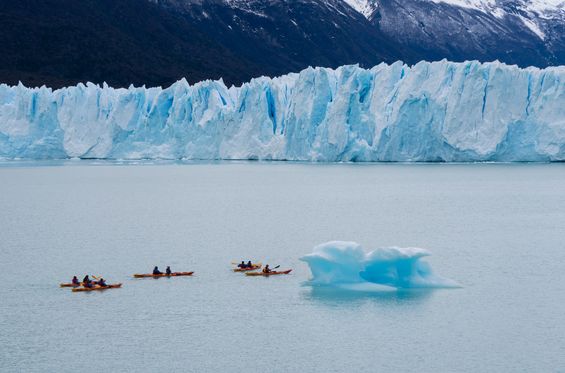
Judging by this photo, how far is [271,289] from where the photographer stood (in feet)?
43.4

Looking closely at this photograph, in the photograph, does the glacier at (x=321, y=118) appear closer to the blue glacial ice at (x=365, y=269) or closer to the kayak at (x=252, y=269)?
the kayak at (x=252, y=269)

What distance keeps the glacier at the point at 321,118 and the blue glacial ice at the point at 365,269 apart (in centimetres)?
2174

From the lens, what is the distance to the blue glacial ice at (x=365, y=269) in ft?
41.7

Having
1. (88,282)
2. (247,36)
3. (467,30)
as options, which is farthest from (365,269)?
(467,30)

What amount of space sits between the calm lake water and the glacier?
6.87 metres

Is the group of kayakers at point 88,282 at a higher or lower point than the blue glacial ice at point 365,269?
lower

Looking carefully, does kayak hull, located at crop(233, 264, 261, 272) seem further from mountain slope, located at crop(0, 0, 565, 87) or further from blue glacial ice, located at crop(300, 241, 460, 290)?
mountain slope, located at crop(0, 0, 565, 87)

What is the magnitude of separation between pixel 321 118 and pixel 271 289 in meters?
24.6

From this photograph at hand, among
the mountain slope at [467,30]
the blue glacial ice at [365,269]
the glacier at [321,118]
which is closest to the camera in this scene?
the blue glacial ice at [365,269]

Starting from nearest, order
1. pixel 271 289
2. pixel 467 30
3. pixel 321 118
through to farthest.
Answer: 1. pixel 271 289
2. pixel 321 118
3. pixel 467 30

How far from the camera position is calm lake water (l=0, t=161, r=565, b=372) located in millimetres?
9812

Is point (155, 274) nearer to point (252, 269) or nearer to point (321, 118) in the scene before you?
point (252, 269)

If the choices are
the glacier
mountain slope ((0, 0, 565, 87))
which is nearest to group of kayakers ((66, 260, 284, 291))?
the glacier

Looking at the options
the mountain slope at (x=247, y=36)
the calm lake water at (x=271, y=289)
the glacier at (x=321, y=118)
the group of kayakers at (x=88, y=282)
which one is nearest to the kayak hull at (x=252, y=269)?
the calm lake water at (x=271, y=289)
